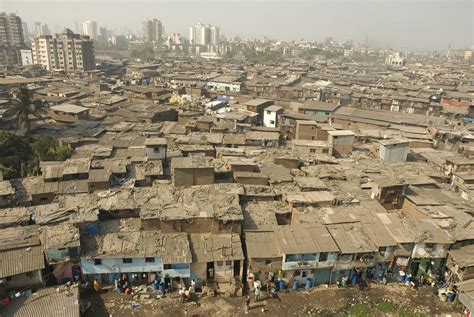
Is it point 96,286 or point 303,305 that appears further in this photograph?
point 303,305

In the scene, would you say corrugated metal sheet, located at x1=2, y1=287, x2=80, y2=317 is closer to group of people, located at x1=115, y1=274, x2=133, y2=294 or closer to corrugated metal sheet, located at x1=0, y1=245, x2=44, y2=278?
corrugated metal sheet, located at x1=0, y1=245, x2=44, y2=278

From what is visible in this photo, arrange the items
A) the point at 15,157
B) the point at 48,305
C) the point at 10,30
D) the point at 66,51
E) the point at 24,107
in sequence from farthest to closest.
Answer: the point at 10,30 < the point at 66,51 < the point at 24,107 < the point at 15,157 < the point at 48,305

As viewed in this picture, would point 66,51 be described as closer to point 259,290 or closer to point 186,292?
point 186,292

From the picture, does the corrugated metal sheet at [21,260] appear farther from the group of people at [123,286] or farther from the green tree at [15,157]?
the green tree at [15,157]

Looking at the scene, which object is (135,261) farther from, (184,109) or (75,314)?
(184,109)

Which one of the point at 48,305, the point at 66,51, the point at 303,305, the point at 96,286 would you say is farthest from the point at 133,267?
the point at 66,51

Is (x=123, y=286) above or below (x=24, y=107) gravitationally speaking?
below
